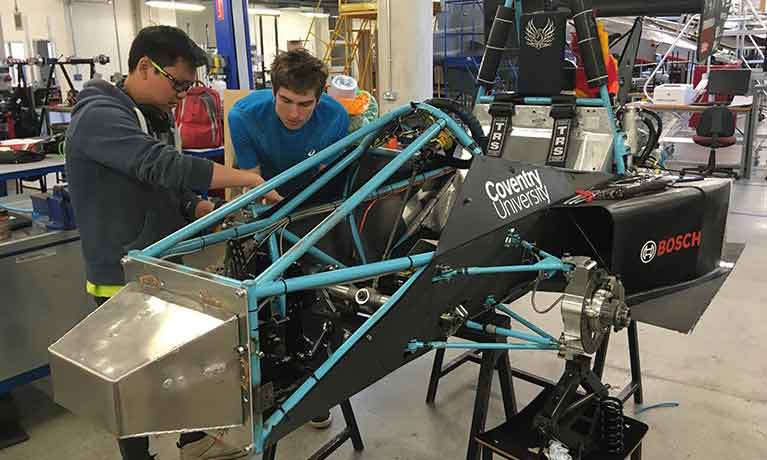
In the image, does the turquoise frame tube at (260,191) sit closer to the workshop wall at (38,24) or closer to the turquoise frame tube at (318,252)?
the turquoise frame tube at (318,252)

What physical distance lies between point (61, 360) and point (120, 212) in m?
0.78

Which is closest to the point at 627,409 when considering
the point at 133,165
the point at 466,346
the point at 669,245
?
the point at 669,245

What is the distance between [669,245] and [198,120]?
11.0ft

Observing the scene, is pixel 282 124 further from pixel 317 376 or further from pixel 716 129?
pixel 716 129

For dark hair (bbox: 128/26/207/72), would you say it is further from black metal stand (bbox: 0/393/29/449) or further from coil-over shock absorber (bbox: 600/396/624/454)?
black metal stand (bbox: 0/393/29/449)

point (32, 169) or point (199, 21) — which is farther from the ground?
point (199, 21)

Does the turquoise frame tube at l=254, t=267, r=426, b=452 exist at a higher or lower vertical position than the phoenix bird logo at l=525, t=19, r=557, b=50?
lower

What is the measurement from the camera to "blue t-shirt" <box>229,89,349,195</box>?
247 cm

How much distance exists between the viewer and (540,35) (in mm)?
3055

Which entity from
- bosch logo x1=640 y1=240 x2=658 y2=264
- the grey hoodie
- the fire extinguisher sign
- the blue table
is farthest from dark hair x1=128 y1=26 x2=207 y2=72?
the fire extinguisher sign

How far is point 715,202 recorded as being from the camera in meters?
2.55

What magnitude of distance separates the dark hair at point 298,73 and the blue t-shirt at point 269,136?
21 centimetres

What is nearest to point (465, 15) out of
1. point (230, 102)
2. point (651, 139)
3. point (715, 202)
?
point (230, 102)

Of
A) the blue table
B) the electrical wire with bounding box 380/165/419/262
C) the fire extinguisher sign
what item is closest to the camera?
the electrical wire with bounding box 380/165/419/262
